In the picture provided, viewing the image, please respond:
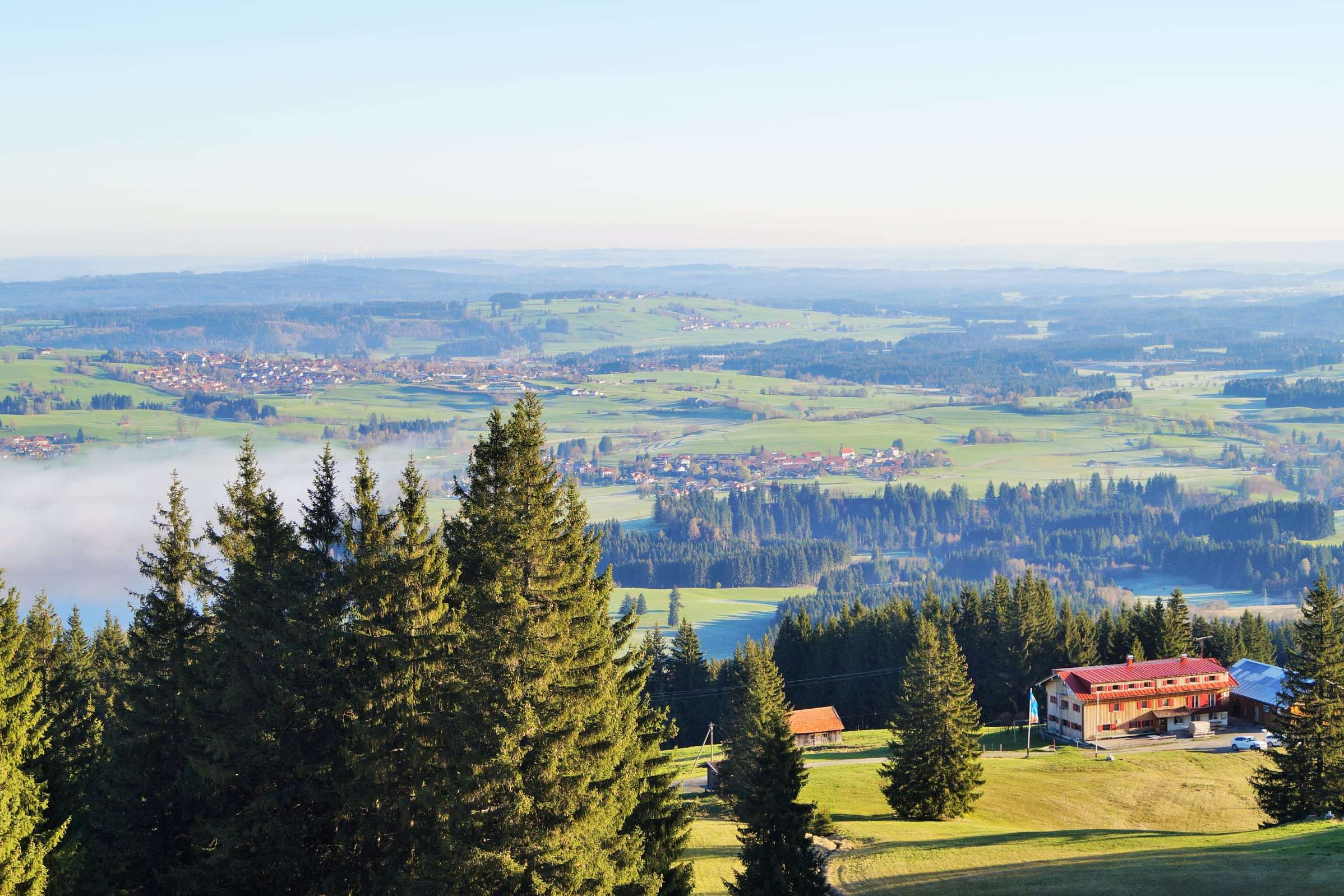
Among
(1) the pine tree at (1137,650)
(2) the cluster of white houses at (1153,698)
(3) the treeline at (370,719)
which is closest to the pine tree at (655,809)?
(3) the treeline at (370,719)

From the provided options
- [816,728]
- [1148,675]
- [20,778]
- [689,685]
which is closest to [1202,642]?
[1148,675]

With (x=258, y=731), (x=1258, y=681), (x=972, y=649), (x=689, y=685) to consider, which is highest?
(x=258, y=731)

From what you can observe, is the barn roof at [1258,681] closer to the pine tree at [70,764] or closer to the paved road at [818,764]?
the paved road at [818,764]

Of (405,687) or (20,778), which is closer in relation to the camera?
(405,687)

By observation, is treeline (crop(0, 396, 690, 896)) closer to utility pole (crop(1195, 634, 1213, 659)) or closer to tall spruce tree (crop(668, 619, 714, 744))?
tall spruce tree (crop(668, 619, 714, 744))

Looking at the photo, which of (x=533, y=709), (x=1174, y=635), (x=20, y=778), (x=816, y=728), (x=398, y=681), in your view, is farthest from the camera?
(x=1174, y=635)

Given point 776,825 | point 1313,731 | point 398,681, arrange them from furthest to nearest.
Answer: point 1313,731 → point 776,825 → point 398,681

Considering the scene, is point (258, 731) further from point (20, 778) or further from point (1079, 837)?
point (1079, 837)

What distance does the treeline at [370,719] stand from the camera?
86.0 feet

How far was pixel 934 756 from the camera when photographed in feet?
170

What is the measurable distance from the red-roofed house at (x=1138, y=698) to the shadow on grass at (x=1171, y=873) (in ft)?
93.6

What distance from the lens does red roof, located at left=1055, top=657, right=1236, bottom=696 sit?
236ft

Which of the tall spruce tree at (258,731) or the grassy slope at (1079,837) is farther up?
the tall spruce tree at (258,731)

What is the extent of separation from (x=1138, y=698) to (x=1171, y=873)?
37.4m
